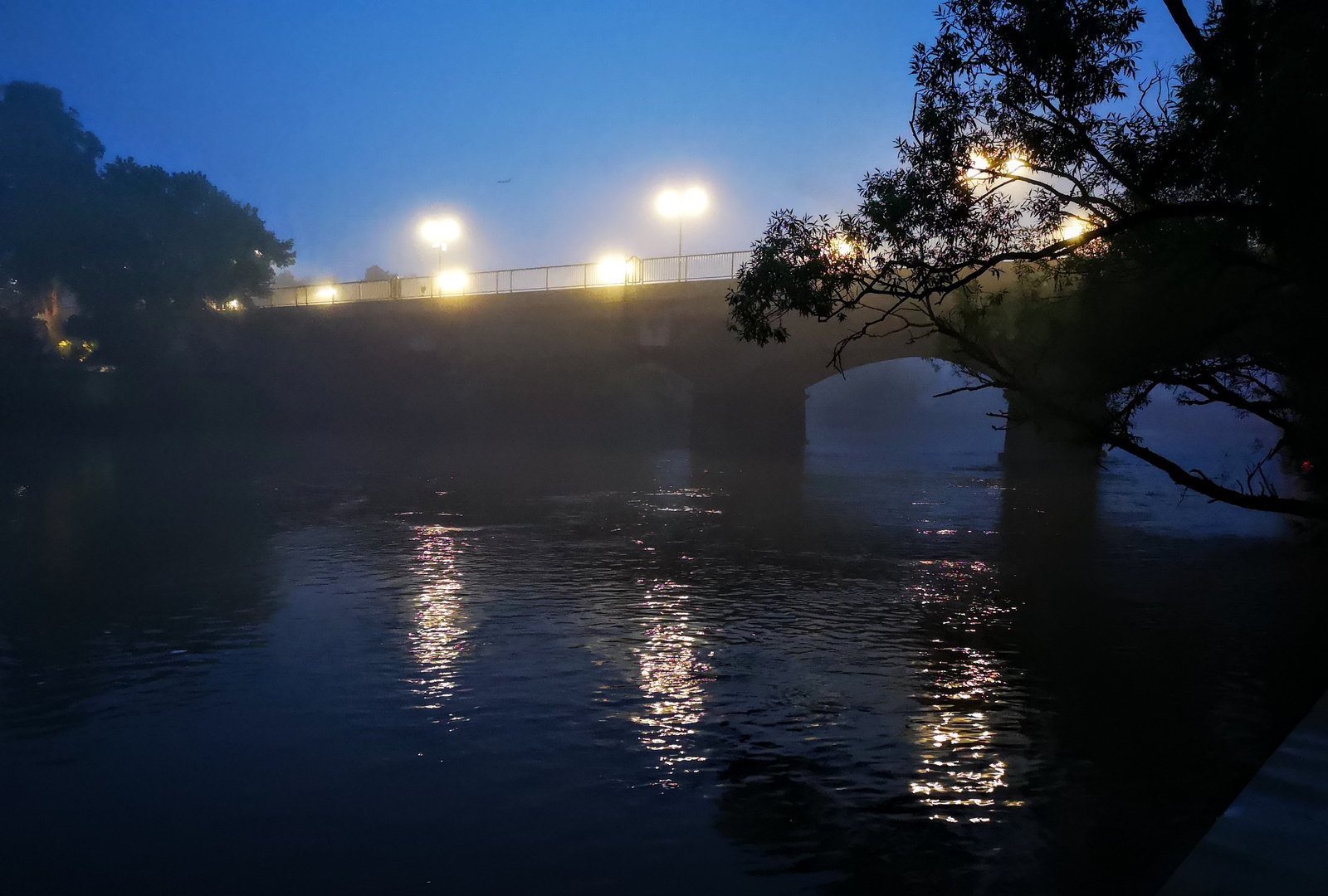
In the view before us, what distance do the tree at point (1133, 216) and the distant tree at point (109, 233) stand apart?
61.7 meters

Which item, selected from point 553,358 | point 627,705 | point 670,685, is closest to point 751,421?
point 553,358

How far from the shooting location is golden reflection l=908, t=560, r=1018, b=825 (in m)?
7.30

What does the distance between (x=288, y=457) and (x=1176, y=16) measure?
38.0 metres

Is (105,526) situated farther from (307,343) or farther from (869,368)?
(869,368)

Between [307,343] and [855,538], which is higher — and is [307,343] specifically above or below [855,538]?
above

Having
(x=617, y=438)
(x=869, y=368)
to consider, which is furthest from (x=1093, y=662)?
(x=869, y=368)

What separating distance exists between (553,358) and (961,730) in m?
47.3

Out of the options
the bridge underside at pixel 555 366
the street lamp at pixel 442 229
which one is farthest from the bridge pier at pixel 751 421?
the street lamp at pixel 442 229

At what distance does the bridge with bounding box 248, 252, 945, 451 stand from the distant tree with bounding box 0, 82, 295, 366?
5260 mm

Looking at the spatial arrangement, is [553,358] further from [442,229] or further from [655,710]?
[655,710]

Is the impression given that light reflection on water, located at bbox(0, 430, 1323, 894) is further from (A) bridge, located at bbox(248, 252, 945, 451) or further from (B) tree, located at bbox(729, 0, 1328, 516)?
(A) bridge, located at bbox(248, 252, 945, 451)

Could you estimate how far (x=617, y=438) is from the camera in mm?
60812

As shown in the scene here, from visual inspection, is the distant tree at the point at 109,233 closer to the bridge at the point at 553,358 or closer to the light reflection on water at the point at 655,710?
the bridge at the point at 553,358

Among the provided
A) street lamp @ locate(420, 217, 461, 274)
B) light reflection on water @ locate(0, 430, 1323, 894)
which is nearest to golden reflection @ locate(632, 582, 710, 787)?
Answer: light reflection on water @ locate(0, 430, 1323, 894)
